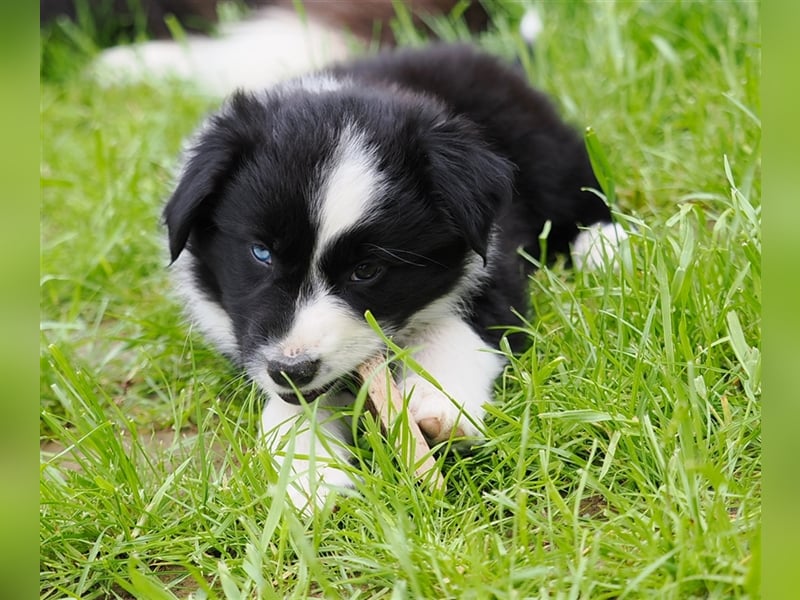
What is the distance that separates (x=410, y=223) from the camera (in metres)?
2.55

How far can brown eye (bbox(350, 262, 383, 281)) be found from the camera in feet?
8.20

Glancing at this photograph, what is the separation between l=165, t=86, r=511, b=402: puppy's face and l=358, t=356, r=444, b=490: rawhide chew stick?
0.07m

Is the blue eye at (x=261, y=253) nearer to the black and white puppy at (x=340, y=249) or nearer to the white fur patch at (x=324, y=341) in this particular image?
the black and white puppy at (x=340, y=249)

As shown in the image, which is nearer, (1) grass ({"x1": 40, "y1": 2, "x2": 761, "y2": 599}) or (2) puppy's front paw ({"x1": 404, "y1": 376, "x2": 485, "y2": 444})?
(1) grass ({"x1": 40, "y1": 2, "x2": 761, "y2": 599})

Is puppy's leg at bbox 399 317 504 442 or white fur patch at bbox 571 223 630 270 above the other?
white fur patch at bbox 571 223 630 270

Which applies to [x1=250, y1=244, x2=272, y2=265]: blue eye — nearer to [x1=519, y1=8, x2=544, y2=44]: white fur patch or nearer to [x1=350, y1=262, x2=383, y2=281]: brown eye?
[x1=350, y1=262, x2=383, y2=281]: brown eye

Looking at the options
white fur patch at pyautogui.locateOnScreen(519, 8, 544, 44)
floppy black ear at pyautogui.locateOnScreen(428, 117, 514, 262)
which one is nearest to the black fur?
floppy black ear at pyautogui.locateOnScreen(428, 117, 514, 262)

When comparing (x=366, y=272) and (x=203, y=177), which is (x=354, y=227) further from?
(x=203, y=177)

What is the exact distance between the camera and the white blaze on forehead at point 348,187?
2.41m

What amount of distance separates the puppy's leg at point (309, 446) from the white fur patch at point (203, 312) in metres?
0.31

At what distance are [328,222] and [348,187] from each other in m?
0.11

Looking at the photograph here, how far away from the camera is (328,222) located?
2.41 m

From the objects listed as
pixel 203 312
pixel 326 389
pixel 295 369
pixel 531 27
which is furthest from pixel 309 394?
pixel 531 27

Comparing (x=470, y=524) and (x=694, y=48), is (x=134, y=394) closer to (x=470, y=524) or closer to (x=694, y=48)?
(x=470, y=524)
